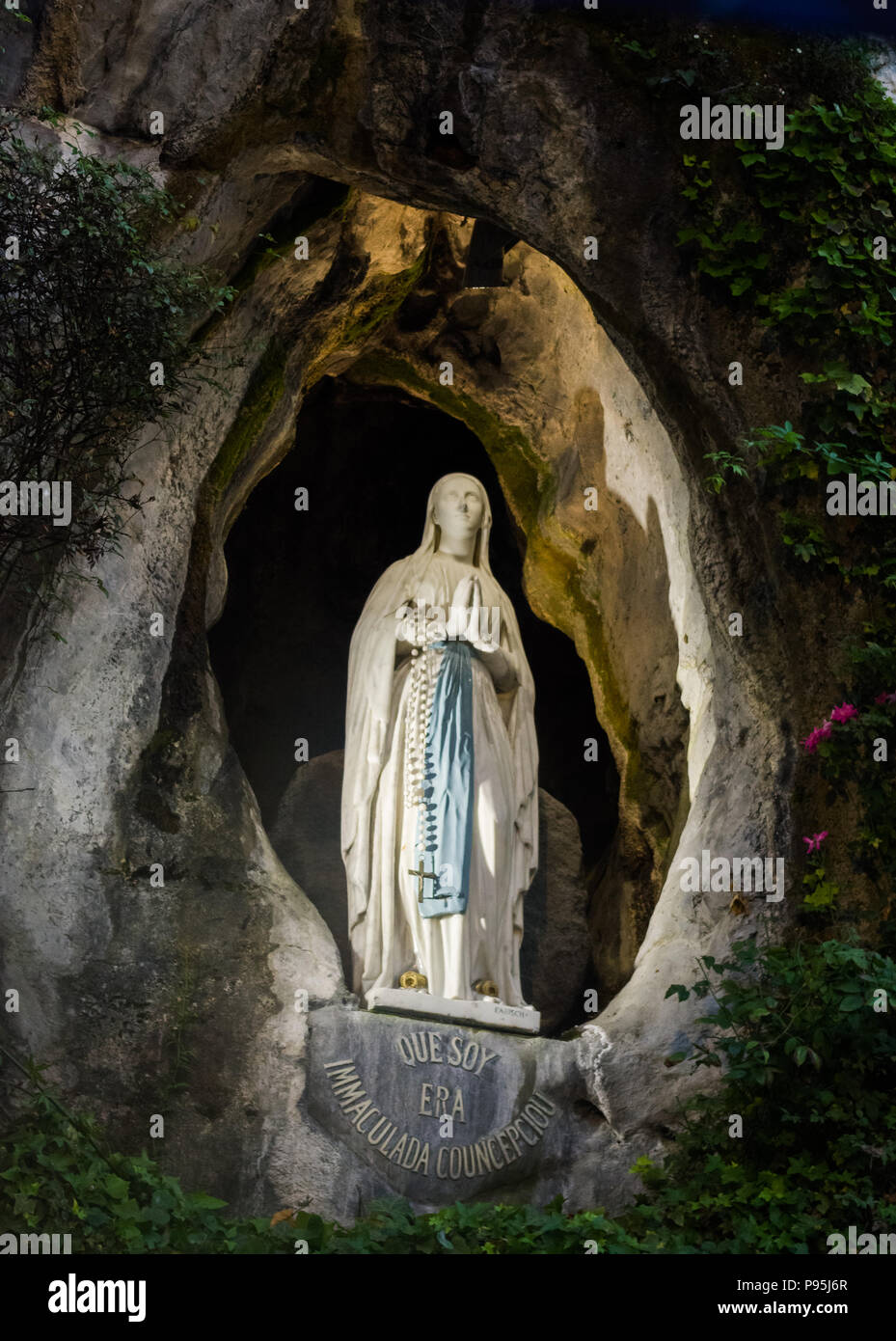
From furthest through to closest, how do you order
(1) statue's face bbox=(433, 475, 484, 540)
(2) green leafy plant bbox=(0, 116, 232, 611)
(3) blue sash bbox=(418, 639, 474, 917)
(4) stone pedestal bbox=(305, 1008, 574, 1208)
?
(1) statue's face bbox=(433, 475, 484, 540) → (3) blue sash bbox=(418, 639, 474, 917) → (4) stone pedestal bbox=(305, 1008, 574, 1208) → (2) green leafy plant bbox=(0, 116, 232, 611)

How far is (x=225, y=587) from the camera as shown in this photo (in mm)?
9008

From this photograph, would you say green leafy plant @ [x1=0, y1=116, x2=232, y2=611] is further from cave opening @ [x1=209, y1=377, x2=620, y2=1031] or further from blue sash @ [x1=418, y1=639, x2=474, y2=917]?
cave opening @ [x1=209, y1=377, x2=620, y2=1031]

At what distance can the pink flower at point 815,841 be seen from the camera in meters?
7.71

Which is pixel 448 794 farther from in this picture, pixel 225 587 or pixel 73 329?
pixel 73 329

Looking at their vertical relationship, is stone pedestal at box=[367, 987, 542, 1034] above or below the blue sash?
below

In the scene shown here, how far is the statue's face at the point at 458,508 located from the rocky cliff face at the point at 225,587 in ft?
2.92

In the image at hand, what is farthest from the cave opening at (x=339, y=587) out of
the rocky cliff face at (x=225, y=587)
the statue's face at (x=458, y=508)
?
the statue's face at (x=458, y=508)

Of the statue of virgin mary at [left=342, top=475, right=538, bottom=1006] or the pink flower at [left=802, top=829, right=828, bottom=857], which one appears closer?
the pink flower at [left=802, top=829, right=828, bottom=857]

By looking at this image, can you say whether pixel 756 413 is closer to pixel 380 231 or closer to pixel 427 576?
pixel 427 576

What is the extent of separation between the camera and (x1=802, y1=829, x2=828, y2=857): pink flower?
7707mm

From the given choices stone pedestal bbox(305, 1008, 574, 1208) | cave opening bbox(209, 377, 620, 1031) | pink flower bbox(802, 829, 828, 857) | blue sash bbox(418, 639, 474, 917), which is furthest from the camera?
cave opening bbox(209, 377, 620, 1031)

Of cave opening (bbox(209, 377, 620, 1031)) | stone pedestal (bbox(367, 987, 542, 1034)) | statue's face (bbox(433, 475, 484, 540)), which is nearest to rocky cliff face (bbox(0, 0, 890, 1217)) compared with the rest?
stone pedestal (bbox(367, 987, 542, 1034))

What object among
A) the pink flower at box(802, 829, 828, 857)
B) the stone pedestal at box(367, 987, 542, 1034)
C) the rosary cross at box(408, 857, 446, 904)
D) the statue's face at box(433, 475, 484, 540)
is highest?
the statue's face at box(433, 475, 484, 540)

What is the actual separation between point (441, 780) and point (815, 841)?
161 centimetres
